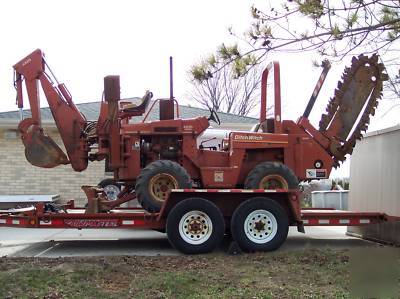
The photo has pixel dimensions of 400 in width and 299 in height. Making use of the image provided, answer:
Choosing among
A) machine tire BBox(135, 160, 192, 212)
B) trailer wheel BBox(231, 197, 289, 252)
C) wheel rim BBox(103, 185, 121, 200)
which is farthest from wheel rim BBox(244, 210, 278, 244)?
wheel rim BBox(103, 185, 121, 200)

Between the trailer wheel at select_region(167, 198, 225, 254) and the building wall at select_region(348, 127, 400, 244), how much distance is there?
3.60m

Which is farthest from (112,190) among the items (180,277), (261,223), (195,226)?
(180,277)

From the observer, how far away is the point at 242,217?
10055 mm

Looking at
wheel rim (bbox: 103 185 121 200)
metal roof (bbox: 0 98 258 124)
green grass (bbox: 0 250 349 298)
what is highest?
metal roof (bbox: 0 98 258 124)

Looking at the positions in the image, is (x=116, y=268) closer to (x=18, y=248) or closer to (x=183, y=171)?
(x=183, y=171)

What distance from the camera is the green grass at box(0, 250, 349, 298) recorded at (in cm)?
666

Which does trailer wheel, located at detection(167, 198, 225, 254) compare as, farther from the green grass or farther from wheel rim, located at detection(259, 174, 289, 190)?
wheel rim, located at detection(259, 174, 289, 190)

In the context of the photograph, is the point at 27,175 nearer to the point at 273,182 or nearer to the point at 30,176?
the point at 30,176

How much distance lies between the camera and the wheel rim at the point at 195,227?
9914mm

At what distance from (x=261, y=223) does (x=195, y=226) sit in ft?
3.77

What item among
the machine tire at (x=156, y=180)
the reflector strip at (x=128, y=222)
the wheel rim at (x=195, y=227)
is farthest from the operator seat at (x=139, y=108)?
the wheel rim at (x=195, y=227)

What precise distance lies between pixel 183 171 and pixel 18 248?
11.5 ft

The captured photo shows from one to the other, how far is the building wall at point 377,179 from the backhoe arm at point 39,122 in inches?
234

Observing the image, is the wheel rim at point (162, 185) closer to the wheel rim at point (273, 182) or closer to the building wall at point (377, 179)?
the wheel rim at point (273, 182)
